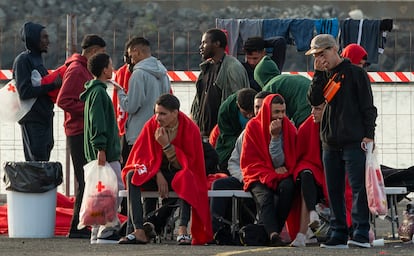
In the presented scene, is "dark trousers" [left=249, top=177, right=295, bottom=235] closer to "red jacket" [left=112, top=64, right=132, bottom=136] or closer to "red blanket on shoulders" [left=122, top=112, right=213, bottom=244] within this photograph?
"red blanket on shoulders" [left=122, top=112, right=213, bottom=244]

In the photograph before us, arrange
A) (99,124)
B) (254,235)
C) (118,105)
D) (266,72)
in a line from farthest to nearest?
(266,72), (118,105), (99,124), (254,235)

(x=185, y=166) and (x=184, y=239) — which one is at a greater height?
(x=185, y=166)

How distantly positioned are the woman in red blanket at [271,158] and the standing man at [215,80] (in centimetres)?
143

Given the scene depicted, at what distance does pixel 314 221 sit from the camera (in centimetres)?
1412

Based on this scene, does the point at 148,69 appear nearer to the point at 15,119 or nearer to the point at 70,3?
the point at 15,119

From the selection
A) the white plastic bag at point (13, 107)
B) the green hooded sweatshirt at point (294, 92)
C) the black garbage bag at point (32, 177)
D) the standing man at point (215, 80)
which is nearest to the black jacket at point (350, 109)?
the green hooded sweatshirt at point (294, 92)

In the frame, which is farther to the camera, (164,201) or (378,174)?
→ (164,201)

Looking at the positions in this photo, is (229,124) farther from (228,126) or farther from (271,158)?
(271,158)

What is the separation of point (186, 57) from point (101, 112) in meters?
8.90

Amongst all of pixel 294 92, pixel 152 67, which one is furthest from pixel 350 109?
pixel 152 67

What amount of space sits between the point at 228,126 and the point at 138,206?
1.58 metres

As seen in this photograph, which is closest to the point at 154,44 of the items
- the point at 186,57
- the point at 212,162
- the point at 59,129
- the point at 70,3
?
the point at 186,57

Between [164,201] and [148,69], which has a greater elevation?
[148,69]

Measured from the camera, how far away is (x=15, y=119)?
16.1m
